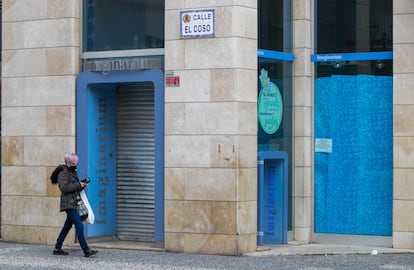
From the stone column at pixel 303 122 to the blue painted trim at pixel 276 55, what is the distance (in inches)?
6.6

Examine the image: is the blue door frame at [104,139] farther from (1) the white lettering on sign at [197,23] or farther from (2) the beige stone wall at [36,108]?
(1) the white lettering on sign at [197,23]

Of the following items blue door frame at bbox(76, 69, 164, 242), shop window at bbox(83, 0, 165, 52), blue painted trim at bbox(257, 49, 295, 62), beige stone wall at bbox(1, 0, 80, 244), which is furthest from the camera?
beige stone wall at bbox(1, 0, 80, 244)

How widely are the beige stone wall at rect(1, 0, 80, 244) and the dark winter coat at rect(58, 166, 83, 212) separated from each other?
1.72 metres

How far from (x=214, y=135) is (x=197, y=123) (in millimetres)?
352

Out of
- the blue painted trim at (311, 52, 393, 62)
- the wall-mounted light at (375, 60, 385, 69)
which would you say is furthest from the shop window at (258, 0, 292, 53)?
the wall-mounted light at (375, 60, 385, 69)

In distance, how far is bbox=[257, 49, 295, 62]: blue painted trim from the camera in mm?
16839

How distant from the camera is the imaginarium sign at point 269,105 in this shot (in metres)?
16.9

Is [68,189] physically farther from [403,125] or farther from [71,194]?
[403,125]

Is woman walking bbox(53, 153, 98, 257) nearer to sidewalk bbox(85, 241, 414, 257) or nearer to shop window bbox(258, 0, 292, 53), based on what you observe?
sidewalk bbox(85, 241, 414, 257)

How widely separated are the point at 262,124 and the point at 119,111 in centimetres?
264

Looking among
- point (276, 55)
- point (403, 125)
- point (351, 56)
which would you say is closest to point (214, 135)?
point (276, 55)

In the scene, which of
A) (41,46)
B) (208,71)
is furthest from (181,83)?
(41,46)

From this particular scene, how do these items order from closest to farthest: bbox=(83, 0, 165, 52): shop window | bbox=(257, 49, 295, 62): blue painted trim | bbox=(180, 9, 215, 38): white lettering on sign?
bbox=(180, 9, 215, 38): white lettering on sign → bbox=(257, 49, 295, 62): blue painted trim → bbox=(83, 0, 165, 52): shop window

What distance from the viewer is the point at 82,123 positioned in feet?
57.0
